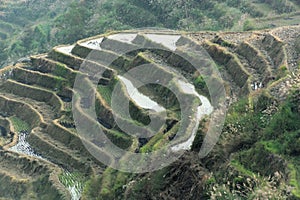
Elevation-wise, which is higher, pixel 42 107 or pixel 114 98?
pixel 114 98

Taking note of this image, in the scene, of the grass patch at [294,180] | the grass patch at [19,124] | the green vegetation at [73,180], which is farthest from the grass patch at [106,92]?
the grass patch at [294,180]

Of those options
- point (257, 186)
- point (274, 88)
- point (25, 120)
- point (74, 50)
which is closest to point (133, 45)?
point (74, 50)

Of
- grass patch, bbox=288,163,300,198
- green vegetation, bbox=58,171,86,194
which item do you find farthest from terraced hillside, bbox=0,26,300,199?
grass patch, bbox=288,163,300,198

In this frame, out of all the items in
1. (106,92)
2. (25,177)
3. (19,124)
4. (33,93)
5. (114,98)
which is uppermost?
(114,98)

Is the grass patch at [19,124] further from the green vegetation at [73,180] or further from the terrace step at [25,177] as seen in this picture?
the green vegetation at [73,180]

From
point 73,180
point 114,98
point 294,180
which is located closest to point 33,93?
point 114,98

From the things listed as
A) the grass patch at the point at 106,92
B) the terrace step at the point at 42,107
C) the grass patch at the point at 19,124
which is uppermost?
the grass patch at the point at 106,92

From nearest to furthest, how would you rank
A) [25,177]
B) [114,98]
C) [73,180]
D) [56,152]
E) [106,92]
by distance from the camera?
[73,180], [25,177], [56,152], [114,98], [106,92]

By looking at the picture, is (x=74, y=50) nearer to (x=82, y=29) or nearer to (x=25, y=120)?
(x=25, y=120)

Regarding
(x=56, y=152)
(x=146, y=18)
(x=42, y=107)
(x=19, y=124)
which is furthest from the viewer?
(x=146, y=18)

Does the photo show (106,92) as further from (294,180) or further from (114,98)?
(294,180)
